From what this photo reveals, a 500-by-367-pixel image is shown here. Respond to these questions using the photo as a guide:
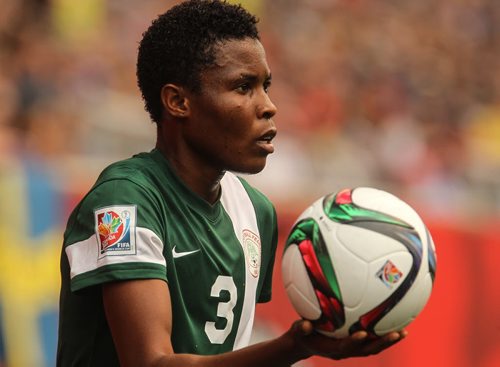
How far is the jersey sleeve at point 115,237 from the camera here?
12.4ft

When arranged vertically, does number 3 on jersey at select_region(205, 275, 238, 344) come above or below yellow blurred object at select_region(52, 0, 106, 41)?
below

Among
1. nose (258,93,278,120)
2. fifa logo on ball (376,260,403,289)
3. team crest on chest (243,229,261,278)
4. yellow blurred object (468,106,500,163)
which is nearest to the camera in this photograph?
fifa logo on ball (376,260,403,289)

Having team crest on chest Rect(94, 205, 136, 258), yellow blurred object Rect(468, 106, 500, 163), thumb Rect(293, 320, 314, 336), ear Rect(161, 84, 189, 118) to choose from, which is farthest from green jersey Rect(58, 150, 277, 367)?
yellow blurred object Rect(468, 106, 500, 163)

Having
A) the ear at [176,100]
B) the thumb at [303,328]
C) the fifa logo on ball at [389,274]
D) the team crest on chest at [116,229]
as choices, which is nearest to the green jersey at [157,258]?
the team crest on chest at [116,229]

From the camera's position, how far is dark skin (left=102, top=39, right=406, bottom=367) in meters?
3.69

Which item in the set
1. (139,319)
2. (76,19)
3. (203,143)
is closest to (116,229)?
(139,319)

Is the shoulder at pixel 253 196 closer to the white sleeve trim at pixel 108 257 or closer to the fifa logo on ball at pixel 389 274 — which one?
the white sleeve trim at pixel 108 257

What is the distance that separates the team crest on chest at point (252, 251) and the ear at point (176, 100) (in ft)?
2.01

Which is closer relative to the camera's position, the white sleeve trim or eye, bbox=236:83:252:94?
the white sleeve trim

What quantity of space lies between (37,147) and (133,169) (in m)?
4.72

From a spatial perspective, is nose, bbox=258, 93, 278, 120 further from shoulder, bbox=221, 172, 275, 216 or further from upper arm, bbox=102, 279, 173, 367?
upper arm, bbox=102, 279, 173, 367

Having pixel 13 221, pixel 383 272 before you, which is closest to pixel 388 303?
pixel 383 272

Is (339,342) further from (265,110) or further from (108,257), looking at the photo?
(265,110)

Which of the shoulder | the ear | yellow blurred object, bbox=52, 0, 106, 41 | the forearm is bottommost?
the forearm
